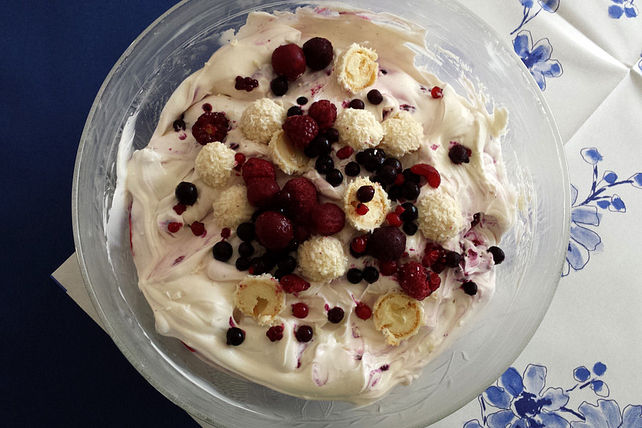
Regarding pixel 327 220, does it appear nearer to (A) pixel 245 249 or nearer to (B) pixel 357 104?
(A) pixel 245 249

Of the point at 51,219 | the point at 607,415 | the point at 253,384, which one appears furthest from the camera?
the point at 51,219

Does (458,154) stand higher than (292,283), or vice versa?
(458,154)

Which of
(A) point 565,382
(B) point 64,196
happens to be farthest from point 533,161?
(B) point 64,196

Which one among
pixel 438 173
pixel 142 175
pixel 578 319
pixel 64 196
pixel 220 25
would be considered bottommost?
pixel 64 196

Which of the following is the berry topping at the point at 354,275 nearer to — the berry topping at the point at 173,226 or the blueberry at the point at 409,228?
the blueberry at the point at 409,228

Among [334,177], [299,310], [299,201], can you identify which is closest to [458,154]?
[334,177]

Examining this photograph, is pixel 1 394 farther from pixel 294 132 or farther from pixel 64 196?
pixel 294 132

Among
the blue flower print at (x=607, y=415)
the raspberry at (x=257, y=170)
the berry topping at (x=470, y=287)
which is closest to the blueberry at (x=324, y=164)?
the raspberry at (x=257, y=170)

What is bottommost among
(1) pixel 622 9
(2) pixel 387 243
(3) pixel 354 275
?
(3) pixel 354 275
